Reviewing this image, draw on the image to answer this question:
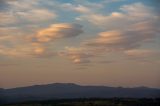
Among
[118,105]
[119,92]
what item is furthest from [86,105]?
[119,92]

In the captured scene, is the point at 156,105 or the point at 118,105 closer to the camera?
the point at 156,105

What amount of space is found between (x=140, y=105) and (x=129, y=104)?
2.86 meters

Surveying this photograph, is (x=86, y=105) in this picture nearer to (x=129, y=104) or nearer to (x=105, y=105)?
(x=105, y=105)

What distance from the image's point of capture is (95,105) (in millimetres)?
75375

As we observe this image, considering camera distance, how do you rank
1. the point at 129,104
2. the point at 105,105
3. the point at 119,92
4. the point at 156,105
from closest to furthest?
1. the point at 156,105
2. the point at 105,105
3. the point at 129,104
4. the point at 119,92

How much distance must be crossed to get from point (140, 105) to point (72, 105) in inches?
614

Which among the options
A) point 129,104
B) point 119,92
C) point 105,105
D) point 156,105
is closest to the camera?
point 156,105

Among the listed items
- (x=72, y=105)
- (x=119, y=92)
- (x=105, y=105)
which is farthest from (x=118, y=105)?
(x=119, y=92)

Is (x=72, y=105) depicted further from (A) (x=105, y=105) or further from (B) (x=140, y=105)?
(B) (x=140, y=105)

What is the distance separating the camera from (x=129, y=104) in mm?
79938

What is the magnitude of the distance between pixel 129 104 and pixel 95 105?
30.8 feet

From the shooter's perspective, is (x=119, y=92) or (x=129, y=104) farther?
(x=119, y=92)

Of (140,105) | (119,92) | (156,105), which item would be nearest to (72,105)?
(140,105)

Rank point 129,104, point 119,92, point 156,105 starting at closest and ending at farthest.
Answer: point 156,105 → point 129,104 → point 119,92
